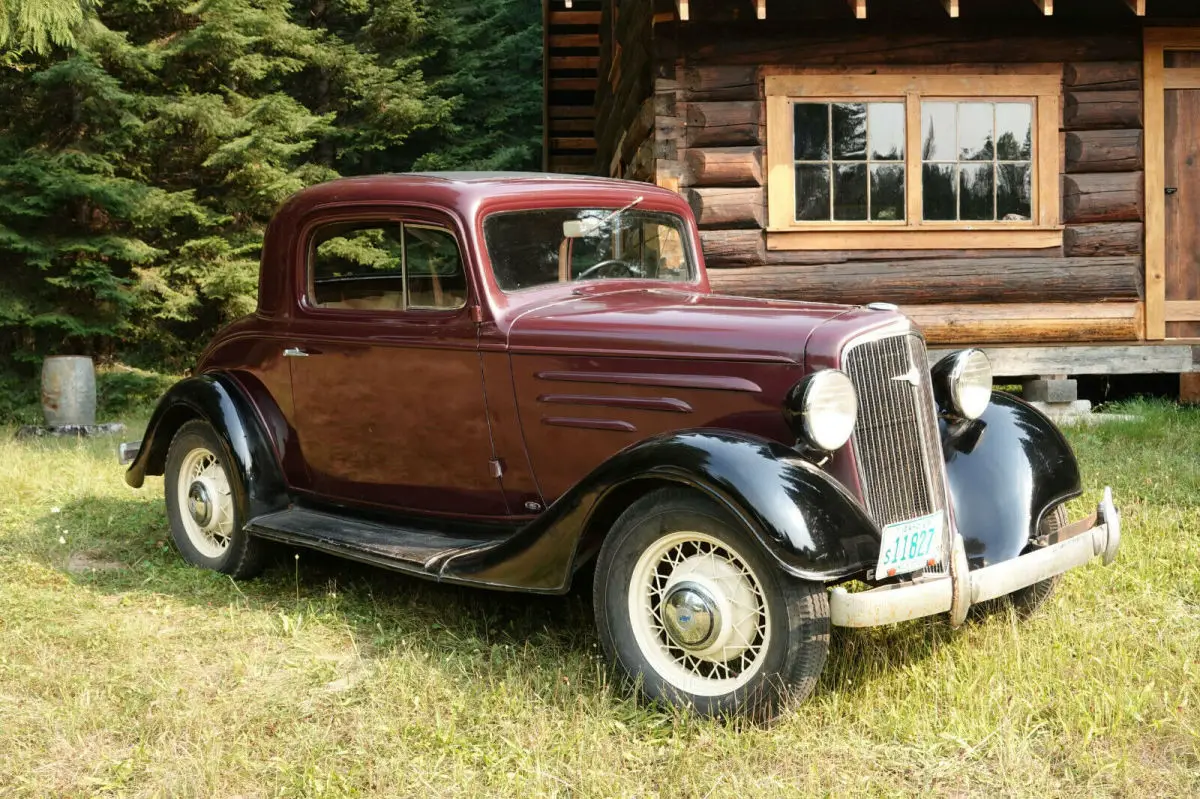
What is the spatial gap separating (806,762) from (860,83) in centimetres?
659

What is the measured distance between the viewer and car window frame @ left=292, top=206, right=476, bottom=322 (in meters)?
3.95

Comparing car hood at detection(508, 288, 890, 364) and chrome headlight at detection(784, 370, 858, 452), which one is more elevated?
car hood at detection(508, 288, 890, 364)

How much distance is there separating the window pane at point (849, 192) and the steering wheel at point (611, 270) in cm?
446

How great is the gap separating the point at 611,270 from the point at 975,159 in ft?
17.0

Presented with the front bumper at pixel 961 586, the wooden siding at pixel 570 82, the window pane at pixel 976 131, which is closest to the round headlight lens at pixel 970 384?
the front bumper at pixel 961 586

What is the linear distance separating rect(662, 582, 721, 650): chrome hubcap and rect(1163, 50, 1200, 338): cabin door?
7.07 m

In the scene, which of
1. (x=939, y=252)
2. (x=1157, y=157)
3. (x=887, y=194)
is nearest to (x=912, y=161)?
(x=887, y=194)

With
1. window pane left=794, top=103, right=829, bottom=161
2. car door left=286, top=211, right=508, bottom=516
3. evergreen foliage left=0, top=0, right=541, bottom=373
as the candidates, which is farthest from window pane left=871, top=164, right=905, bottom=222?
evergreen foliage left=0, top=0, right=541, bottom=373

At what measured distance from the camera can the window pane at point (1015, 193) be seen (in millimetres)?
8523

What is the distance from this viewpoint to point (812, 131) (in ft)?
27.7

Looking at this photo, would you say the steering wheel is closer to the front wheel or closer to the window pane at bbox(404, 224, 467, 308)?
the window pane at bbox(404, 224, 467, 308)

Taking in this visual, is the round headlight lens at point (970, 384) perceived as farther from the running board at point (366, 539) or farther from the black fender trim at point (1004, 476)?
the running board at point (366, 539)

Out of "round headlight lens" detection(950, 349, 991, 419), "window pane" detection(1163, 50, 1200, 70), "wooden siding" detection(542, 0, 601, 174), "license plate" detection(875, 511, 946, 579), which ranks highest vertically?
"wooden siding" detection(542, 0, 601, 174)

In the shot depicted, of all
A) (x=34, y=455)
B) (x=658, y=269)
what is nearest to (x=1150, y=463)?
(x=658, y=269)
